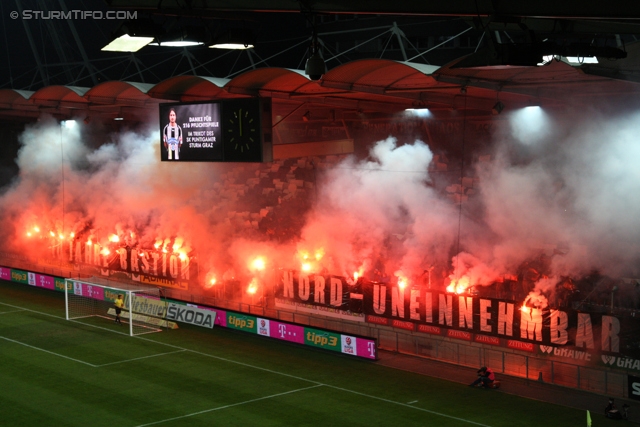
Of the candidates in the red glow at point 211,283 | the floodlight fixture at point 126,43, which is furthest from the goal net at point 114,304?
the floodlight fixture at point 126,43

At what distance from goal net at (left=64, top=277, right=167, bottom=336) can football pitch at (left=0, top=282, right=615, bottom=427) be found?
1.10 m

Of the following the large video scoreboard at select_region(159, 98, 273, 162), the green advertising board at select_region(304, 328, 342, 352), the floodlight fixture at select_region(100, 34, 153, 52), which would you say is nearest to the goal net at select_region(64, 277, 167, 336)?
the large video scoreboard at select_region(159, 98, 273, 162)

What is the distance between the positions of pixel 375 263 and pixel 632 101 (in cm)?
970

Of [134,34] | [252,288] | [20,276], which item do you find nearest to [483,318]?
[252,288]

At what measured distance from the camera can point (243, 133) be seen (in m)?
22.1

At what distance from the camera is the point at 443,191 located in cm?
2531

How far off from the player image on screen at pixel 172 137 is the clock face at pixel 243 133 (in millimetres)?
1949

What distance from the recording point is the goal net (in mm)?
26438

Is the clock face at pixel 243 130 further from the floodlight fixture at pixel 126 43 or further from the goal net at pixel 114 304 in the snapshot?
the floodlight fixture at pixel 126 43

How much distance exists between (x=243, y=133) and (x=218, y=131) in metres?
0.95

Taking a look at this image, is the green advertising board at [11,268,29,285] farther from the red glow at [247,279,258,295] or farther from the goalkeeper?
the red glow at [247,279,258,295]

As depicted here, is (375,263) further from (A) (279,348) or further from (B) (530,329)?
(B) (530,329)

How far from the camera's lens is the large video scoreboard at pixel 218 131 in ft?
71.4

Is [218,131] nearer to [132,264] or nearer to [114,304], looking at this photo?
[114,304]
